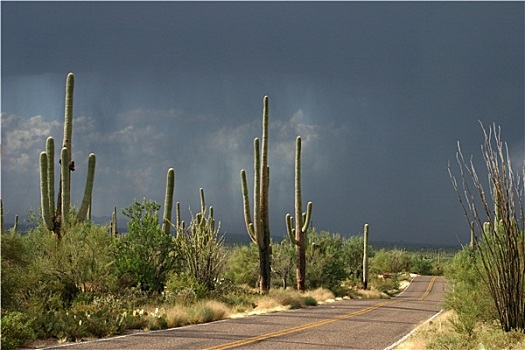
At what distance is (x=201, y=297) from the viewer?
77.7ft

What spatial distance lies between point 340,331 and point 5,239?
10400 mm

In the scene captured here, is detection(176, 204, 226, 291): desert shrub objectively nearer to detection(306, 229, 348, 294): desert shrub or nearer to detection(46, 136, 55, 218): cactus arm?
detection(46, 136, 55, 218): cactus arm

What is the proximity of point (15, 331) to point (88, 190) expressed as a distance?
13.0 meters

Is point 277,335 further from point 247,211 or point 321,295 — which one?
point 321,295

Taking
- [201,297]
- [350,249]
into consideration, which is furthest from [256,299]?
[350,249]

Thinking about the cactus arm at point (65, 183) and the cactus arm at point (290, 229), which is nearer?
the cactus arm at point (65, 183)

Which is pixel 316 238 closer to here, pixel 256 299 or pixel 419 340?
pixel 256 299

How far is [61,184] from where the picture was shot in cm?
2494

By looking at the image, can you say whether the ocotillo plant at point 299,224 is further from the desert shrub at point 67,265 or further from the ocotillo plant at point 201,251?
the desert shrub at point 67,265

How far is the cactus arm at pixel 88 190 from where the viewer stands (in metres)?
24.7

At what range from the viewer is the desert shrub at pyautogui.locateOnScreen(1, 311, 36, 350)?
42.0ft

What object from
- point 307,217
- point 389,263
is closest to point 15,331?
point 307,217

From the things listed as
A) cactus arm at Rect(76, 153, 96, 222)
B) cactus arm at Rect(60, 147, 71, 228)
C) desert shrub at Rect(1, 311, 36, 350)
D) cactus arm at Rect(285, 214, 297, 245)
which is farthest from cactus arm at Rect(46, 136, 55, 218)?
cactus arm at Rect(285, 214, 297, 245)

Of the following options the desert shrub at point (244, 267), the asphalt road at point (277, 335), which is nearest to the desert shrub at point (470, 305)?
the asphalt road at point (277, 335)
